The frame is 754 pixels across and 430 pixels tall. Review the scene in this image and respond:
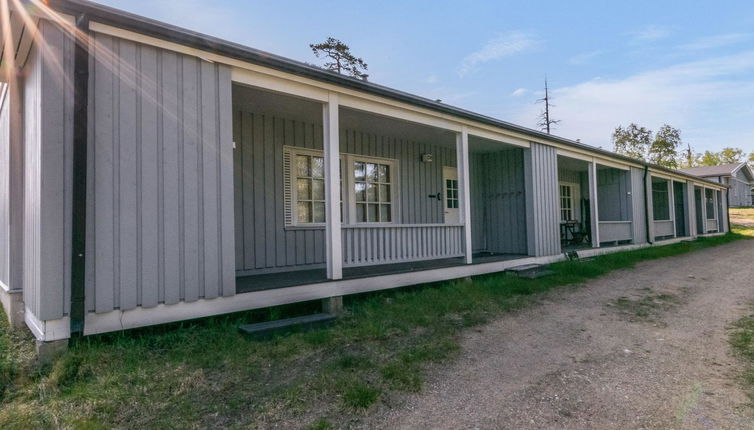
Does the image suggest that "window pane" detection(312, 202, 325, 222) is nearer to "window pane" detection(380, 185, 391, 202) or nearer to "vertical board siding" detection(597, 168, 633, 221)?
"window pane" detection(380, 185, 391, 202)

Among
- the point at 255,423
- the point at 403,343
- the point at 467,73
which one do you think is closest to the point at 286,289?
the point at 403,343

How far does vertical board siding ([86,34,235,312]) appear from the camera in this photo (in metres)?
2.99

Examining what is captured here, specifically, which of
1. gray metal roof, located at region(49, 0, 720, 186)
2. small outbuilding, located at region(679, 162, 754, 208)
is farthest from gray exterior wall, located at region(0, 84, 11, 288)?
small outbuilding, located at region(679, 162, 754, 208)

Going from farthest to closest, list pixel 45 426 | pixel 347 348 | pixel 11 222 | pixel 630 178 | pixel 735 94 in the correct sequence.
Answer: pixel 735 94
pixel 630 178
pixel 11 222
pixel 347 348
pixel 45 426

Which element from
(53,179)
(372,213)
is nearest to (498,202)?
(372,213)

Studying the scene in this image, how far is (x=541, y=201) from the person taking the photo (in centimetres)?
754

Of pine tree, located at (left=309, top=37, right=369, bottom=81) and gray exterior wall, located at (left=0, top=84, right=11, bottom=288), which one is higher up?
pine tree, located at (left=309, top=37, right=369, bottom=81)

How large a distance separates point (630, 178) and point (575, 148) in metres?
3.31

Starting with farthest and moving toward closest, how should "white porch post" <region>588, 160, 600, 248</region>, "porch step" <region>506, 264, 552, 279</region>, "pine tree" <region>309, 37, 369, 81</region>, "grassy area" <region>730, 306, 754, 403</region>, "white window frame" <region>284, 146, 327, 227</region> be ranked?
"pine tree" <region>309, 37, 369, 81</region> → "white porch post" <region>588, 160, 600, 248</region> → "porch step" <region>506, 264, 552, 279</region> → "white window frame" <region>284, 146, 327, 227</region> → "grassy area" <region>730, 306, 754, 403</region>

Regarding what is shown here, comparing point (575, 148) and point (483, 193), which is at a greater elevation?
point (575, 148)

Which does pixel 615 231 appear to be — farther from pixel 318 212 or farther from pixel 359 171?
pixel 318 212

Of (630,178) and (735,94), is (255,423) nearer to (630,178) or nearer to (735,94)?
(630,178)

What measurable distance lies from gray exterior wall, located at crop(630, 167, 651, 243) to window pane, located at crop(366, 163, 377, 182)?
26.0 ft

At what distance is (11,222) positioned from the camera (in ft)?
14.4
